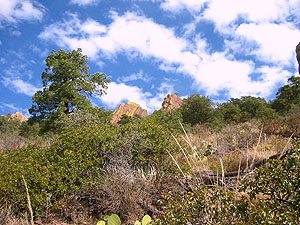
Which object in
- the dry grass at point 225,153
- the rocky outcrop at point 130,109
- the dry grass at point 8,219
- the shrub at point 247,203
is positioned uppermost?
the rocky outcrop at point 130,109

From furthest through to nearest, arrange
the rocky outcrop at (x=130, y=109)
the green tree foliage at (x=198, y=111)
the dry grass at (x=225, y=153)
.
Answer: the rocky outcrop at (x=130, y=109)
the green tree foliage at (x=198, y=111)
the dry grass at (x=225, y=153)

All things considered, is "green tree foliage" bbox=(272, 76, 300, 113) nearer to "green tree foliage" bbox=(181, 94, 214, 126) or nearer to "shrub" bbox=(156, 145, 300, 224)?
"green tree foliage" bbox=(181, 94, 214, 126)

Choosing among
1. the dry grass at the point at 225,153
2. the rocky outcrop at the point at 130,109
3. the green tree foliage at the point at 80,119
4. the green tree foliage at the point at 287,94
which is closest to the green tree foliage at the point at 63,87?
the green tree foliage at the point at 80,119

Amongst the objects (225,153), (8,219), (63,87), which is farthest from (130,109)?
(8,219)

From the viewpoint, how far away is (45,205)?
4.16m

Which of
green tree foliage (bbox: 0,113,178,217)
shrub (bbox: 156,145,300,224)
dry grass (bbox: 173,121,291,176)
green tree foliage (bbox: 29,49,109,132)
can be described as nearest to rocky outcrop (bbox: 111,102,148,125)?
green tree foliage (bbox: 29,49,109,132)

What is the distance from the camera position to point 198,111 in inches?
1304

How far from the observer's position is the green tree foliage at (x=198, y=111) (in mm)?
32747

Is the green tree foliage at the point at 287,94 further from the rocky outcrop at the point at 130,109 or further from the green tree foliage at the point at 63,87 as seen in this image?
the rocky outcrop at the point at 130,109

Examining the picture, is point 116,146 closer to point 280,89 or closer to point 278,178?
point 278,178

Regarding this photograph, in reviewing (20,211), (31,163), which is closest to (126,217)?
(20,211)

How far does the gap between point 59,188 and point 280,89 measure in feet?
136

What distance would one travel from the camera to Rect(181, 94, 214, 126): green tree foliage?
32747 millimetres

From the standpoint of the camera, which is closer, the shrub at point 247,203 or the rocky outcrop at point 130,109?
the shrub at point 247,203
